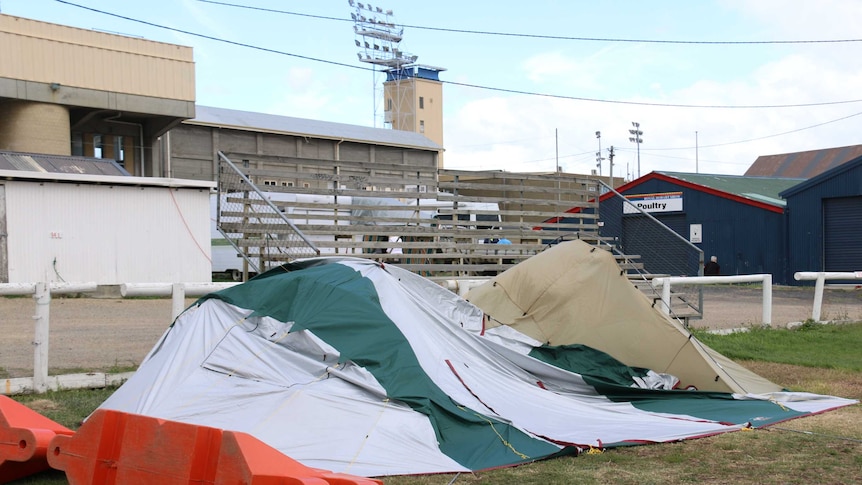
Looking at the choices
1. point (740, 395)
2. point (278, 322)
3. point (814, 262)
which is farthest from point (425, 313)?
point (814, 262)

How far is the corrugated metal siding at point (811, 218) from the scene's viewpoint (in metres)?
28.0

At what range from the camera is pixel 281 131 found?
118ft

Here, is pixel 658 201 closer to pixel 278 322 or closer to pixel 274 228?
pixel 274 228

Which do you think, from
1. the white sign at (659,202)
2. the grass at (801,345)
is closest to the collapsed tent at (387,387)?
the grass at (801,345)

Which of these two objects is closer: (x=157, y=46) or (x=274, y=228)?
(x=274, y=228)

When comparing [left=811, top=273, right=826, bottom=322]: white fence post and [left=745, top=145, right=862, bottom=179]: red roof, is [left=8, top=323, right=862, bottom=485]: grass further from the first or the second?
[left=745, top=145, right=862, bottom=179]: red roof

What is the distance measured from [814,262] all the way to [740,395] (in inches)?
908

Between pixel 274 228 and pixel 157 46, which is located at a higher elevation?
pixel 157 46

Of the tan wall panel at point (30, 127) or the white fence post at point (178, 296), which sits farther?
the tan wall panel at point (30, 127)

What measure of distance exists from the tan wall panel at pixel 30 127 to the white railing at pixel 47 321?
16259mm

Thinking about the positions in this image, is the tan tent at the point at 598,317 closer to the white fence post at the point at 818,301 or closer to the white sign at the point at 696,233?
the white fence post at the point at 818,301

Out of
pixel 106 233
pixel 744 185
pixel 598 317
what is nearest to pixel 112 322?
pixel 106 233

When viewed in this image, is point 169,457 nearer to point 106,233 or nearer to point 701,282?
point 701,282

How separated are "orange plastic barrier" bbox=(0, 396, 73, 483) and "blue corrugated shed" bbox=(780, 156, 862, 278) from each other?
27602 millimetres
